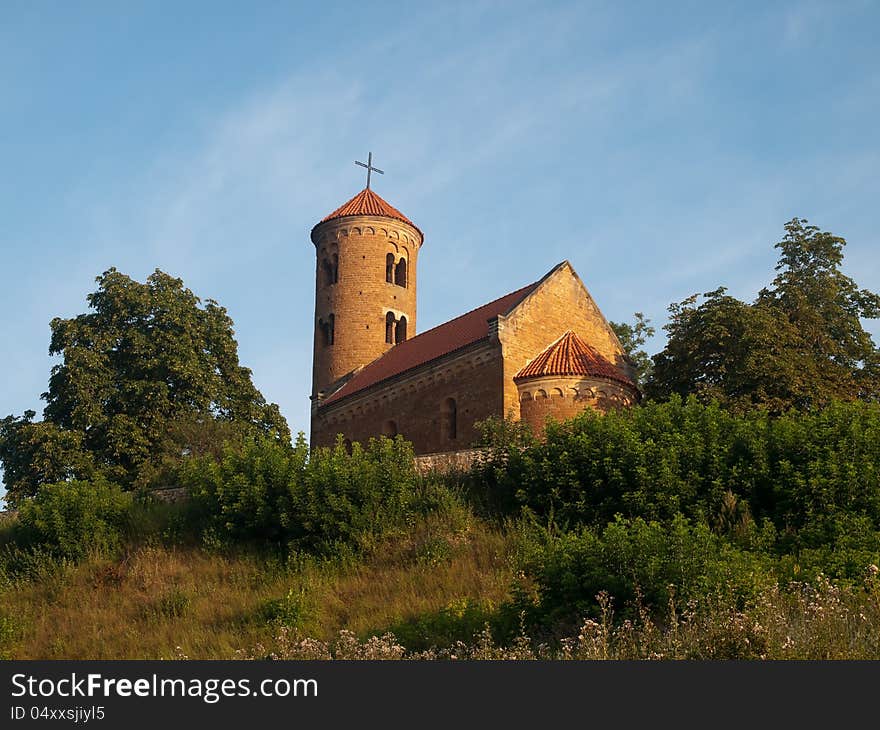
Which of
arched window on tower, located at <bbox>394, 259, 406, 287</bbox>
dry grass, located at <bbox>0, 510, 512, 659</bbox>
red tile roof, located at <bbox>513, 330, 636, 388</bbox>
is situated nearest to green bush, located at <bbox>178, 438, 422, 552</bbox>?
dry grass, located at <bbox>0, 510, 512, 659</bbox>

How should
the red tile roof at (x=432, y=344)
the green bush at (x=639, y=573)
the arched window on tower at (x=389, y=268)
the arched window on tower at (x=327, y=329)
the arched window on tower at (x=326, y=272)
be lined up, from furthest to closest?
the arched window on tower at (x=326, y=272), the arched window on tower at (x=389, y=268), the arched window on tower at (x=327, y=329), the red tile roof at (x=432, y=344), the green bush at (x=639, y=573)

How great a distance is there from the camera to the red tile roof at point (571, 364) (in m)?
31.4

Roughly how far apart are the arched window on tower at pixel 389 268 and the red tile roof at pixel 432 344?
3152mm

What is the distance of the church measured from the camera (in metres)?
31.7

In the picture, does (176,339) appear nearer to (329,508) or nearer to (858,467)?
(329,508)

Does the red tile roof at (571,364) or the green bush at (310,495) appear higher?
the red tile roof at (571,364)

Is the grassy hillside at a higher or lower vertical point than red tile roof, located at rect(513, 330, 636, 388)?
lower

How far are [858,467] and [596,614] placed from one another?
834 cm

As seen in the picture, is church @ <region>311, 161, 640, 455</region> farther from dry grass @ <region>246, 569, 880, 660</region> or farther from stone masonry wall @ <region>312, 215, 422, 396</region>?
dry grass @ <region>246, 569, 880, 660</region>

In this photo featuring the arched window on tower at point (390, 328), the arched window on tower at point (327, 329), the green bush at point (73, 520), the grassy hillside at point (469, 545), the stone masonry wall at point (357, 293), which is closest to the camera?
the grassy hillside at point (469, 545)

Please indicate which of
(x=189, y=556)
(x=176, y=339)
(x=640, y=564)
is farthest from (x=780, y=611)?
(x=176, y=339)

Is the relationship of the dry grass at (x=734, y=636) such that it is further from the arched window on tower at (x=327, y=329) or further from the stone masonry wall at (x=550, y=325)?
the arched window on tower at (x=327, y=329)

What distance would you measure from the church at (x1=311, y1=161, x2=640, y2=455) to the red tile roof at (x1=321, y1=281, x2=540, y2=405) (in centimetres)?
10

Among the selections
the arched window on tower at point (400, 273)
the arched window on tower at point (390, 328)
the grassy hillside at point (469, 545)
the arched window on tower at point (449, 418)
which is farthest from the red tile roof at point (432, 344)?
the grassy hillside at point (469, 545)
